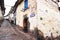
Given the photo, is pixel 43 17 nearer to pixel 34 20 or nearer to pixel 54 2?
pixel 34 20

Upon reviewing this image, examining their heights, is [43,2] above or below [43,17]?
above

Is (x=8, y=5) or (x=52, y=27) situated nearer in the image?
(x=52, y=27)

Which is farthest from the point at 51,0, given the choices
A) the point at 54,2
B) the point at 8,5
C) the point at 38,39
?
the point at 8,5

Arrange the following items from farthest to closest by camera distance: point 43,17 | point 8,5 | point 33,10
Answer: point 8,5 < point 33,10 < point 43,17

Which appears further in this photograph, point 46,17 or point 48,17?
point 48,17

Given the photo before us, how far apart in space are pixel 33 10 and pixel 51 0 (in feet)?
4.78

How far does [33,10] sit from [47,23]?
1.42 m

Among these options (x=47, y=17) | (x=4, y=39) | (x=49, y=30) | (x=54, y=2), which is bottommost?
(x=4, y=39)

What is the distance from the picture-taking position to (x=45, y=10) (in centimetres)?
1027

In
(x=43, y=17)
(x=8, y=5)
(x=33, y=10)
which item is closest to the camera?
(x=43, y=17)

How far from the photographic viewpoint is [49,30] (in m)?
10.2

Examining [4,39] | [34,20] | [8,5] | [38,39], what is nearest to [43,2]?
[34,20]

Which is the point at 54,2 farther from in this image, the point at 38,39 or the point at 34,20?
the point at 38,39

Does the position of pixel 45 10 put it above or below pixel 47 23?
above
